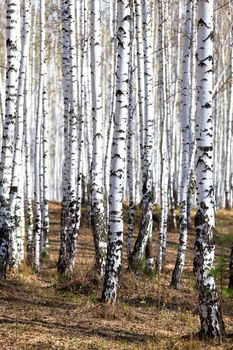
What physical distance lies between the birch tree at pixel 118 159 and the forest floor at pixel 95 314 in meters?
0.50

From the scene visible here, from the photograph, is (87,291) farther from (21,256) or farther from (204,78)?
(204,78)

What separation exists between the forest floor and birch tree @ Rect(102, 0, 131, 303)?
0.50m

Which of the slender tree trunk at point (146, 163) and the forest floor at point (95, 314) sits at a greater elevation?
the slender tree trunk at point (146, 163)

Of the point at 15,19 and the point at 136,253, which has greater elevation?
the point at 15,19

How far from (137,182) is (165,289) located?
49.5 feet

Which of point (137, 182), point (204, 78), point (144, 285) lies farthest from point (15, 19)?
point (137, 182)

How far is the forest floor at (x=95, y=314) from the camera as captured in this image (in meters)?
6.74

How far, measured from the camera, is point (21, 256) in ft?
40.7

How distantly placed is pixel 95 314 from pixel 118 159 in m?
2.36

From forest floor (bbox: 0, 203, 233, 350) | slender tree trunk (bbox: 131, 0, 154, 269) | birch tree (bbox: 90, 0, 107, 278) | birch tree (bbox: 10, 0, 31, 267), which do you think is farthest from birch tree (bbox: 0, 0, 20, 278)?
slender tree trunk (bbox: 131, 0, 154, 269)

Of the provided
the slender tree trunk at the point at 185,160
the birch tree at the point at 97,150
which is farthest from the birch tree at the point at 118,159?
the slender tree trunk at the point at 185,160

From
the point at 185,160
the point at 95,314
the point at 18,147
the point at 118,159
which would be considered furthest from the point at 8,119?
the point at 185,160

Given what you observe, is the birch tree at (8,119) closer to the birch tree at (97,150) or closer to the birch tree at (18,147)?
the birch tree at (18,147)

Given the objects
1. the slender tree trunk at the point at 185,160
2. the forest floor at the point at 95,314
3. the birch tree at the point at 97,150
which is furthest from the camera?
the slender tree trunk at the point at 185,160
